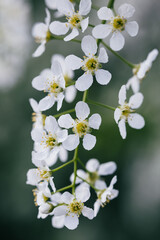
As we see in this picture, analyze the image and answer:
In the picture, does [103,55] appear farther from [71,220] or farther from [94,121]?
[71,220]

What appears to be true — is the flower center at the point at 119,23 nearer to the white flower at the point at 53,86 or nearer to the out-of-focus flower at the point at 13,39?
the white flower at the point at 53,86

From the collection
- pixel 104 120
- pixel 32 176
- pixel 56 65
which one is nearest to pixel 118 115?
pixel 56 65

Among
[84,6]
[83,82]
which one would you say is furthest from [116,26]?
[83,82]

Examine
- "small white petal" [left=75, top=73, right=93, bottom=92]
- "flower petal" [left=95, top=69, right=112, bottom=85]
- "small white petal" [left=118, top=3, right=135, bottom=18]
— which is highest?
"small white petal" [left=118, top=3, right=135, bottom=18]

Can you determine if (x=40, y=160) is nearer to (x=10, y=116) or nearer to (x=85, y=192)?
(x=85, y=192)

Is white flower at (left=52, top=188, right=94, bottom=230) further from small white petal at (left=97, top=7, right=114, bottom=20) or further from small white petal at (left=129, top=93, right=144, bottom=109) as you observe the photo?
small white petal at (left=97, top=7, right=114, bottom=20)

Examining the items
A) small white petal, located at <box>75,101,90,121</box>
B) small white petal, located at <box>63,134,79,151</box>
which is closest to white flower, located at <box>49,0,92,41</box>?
small white petal, located at <box>75,101,90,121</box>

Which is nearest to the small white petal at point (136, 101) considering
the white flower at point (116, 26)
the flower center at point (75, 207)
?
the white flower at point (116, 26)
